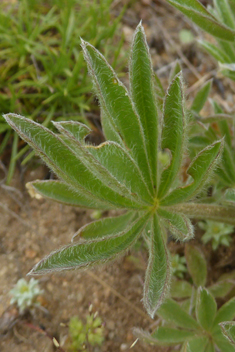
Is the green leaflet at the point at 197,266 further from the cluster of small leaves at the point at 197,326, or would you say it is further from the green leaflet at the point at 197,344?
the green leaflet at the point at 197,344

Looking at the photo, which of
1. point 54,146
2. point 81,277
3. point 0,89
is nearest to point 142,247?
point 81,277

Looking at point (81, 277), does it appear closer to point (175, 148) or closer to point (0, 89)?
point (175, 148)

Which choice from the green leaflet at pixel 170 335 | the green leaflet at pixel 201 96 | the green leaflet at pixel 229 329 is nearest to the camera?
the green leaflet at pixel 229 329

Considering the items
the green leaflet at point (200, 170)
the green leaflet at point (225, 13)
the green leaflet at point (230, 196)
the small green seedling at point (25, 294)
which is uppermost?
the green leaflet at point (225, 13)

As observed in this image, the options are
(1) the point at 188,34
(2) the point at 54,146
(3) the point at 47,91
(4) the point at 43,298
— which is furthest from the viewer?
(1) the point at 188,34

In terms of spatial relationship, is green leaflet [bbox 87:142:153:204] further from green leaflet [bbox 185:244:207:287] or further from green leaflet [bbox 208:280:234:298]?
green leaflet [bbox 208:280:234:298]

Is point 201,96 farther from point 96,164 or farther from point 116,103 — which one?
point 96,164

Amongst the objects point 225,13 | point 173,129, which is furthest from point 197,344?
point 225,13

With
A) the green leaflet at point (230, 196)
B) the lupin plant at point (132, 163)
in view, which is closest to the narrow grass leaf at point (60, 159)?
the lupin plant at point (132, 163)
